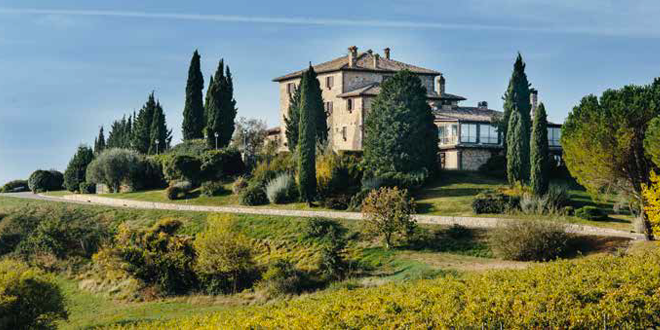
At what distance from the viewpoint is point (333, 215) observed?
5147cm

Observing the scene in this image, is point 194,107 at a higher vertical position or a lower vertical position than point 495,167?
higher

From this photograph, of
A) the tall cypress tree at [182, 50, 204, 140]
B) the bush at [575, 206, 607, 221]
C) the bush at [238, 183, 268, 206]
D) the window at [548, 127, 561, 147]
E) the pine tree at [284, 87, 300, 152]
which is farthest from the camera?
the tall cypress tree at [182, 50, 204, 140]

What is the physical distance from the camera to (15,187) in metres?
91.1

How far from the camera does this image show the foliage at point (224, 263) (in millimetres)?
40938

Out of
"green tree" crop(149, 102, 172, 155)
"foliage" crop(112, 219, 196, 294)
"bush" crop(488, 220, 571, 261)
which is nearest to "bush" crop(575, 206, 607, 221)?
"bush" crop(488, 220, 571, 261)

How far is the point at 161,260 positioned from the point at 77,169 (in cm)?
4589

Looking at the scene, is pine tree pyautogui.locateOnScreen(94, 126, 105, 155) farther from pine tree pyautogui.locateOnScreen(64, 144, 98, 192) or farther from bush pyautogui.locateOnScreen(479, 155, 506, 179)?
bush pyautogui.locateOnScreen(479, 155, 506, 179)

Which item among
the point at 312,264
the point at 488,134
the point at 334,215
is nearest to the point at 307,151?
the point at 334,215

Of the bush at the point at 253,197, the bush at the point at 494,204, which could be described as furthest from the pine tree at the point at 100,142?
the bush at the point at 494,204

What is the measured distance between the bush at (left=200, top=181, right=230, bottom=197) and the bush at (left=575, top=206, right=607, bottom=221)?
2957cm

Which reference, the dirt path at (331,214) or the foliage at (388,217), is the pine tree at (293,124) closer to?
the dirt path at (331,214)

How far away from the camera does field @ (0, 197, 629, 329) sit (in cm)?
3703

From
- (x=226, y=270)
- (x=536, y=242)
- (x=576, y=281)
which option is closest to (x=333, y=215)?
(x=226, y=270)

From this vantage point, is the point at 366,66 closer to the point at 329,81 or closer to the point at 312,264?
the point at 329,81
